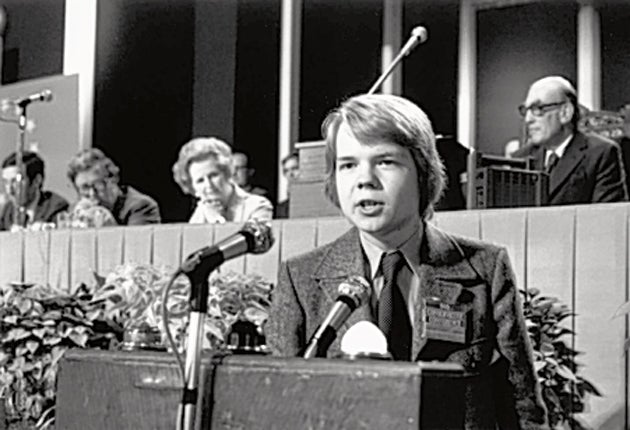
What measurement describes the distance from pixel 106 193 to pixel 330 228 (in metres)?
2.05

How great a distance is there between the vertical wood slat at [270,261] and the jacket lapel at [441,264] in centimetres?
179

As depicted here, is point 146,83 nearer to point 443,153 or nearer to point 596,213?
point 443,153

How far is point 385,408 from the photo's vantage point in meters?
1.34

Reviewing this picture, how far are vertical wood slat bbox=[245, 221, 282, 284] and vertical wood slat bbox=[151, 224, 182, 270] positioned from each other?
1.14ft

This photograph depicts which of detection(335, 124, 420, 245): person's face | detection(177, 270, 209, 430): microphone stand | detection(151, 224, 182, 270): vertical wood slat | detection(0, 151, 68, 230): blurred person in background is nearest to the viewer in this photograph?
detection(177, 270, 209, 430): microphone stand

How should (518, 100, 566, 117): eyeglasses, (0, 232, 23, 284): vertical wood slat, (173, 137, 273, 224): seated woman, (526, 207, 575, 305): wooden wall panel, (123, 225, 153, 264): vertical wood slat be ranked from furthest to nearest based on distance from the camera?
1. (518, 100, 566, 117): eyeglasses
2. (173, 137, 273, 224): seated woman
3. (0, 232, 23, 284): vertical wood slat
4. (123, 225, 153, 264): vertical wood slat
5. (526, 207, 575, 305): wooden wall panel

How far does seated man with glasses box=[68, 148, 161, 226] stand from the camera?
216 inches

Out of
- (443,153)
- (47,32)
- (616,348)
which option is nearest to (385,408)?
(616,348)

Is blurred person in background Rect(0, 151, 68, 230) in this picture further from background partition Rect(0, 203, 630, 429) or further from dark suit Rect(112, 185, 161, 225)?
background partition Rect(0, 203, 630, 429)

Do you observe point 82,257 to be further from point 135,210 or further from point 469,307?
point 469,307

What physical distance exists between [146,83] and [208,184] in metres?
2.79

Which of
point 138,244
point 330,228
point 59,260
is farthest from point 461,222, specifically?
point 59,260

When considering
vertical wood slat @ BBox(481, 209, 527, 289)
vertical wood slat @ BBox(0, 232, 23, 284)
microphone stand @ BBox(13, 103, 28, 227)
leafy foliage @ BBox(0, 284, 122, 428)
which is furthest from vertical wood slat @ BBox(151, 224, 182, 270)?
microphone stand @ BBox(13, 103, 28, 227)

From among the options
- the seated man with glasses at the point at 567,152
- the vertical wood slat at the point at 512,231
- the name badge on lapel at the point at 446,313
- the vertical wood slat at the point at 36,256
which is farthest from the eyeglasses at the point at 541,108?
the name badge on lapel at the point at 446,313
